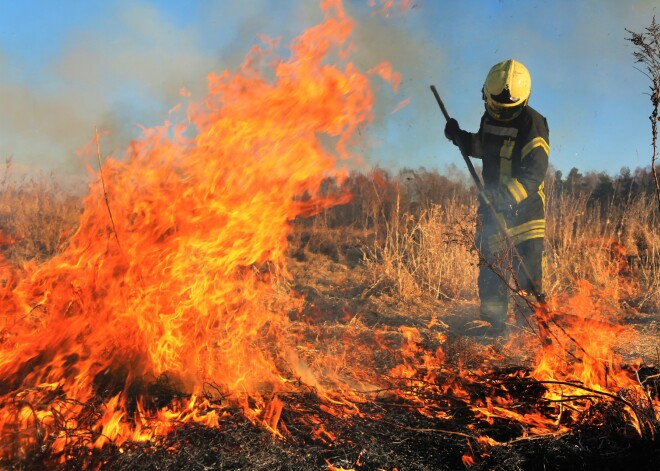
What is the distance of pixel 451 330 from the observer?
569cm

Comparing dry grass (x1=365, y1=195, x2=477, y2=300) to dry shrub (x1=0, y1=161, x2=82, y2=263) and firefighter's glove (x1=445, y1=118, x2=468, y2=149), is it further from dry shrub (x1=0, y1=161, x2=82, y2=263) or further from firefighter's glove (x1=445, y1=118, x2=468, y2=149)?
dry shrub (x1=0, y1=161, x2=82, y2=263)

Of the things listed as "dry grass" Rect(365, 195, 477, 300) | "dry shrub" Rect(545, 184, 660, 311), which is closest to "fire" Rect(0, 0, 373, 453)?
"dry grass" Rect(365, 195, 477, 300)

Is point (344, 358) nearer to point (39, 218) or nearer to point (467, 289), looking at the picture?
point (467, 289)

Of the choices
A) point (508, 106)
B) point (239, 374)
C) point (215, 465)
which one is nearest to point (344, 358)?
point (239, 374)

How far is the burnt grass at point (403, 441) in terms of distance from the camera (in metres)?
2.15

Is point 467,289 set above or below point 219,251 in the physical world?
below

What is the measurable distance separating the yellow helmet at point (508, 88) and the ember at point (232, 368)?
6.50ft

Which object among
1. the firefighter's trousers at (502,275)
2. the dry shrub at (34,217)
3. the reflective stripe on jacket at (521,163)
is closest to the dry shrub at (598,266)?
the firefighter's trousers at (502,275)

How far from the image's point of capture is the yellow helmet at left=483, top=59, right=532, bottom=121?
4.88 meters

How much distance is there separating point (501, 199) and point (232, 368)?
3543 mm

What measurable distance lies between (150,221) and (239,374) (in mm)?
1300

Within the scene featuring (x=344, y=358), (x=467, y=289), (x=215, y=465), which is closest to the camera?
(x=215, y=465)

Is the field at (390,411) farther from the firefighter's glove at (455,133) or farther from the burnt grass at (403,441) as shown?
the firefighter's glove at (455,133)

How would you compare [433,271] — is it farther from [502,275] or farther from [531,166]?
[531,166]
